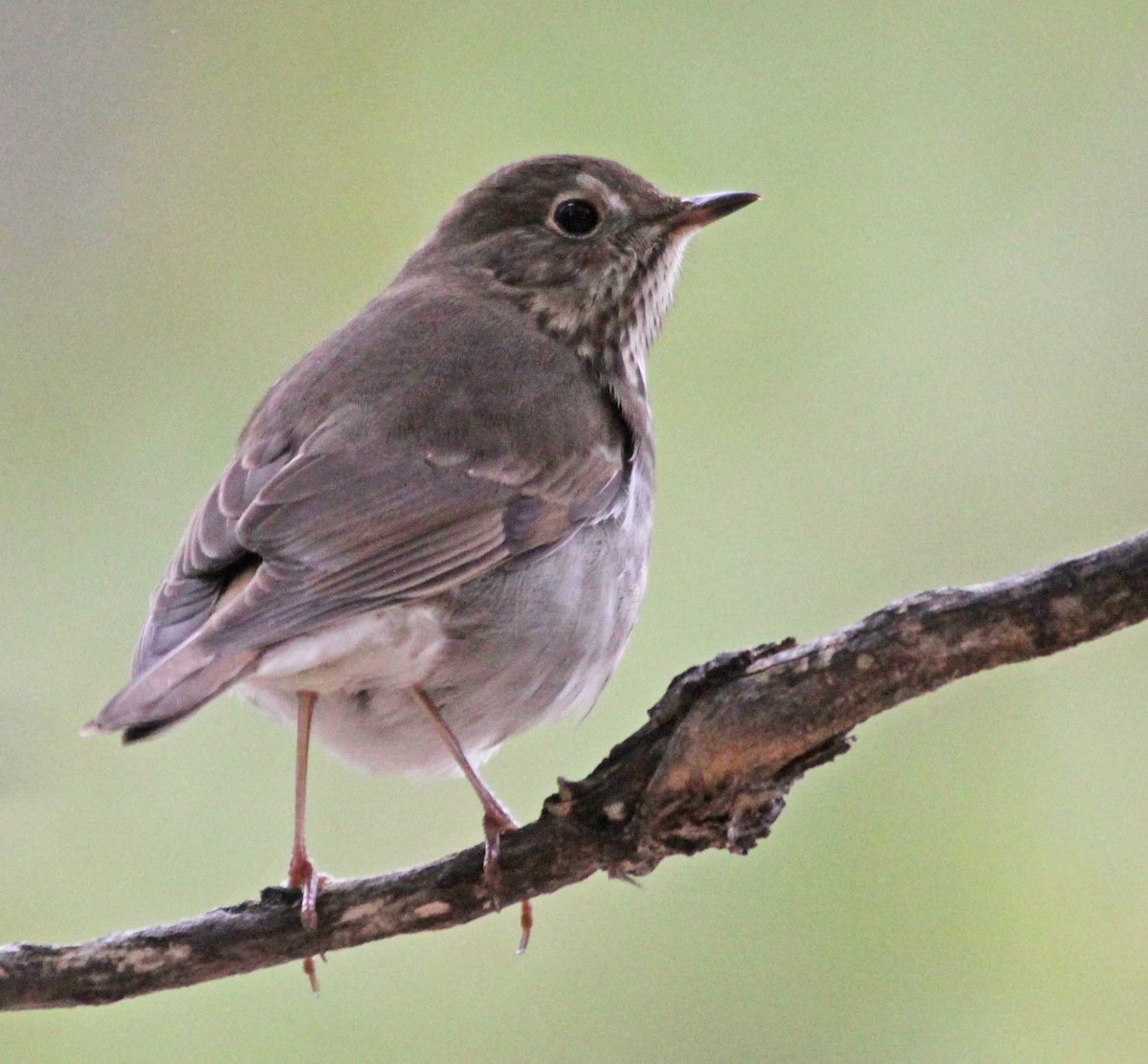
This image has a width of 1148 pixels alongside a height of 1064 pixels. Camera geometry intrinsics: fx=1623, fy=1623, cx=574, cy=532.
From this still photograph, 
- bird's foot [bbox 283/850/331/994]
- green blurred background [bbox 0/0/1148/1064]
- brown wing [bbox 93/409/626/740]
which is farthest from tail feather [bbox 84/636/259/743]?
green blurred background [bbox 0/0/1148/1064]

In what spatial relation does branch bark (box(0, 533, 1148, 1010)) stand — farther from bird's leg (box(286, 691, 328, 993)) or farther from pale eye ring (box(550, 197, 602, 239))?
pale eye ring (box(550, 197, 602, 239))

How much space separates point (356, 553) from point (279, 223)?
97.0 inches

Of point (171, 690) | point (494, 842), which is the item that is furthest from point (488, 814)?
point (171, 690)

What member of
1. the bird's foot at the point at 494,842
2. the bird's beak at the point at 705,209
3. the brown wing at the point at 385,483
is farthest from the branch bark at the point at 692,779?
the bird's beak at the point at 705,209

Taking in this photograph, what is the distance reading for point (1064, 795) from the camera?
4641 mm

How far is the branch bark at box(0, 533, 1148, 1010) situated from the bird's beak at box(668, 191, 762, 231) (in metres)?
1.87

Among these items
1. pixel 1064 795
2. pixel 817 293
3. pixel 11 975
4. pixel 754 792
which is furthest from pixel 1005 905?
pixel 11 975

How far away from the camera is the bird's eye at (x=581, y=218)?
484cm

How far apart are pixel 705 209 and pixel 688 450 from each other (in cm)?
87

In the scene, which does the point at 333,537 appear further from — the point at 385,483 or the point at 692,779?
the point at 692,779

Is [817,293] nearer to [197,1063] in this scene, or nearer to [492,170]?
[492,170]

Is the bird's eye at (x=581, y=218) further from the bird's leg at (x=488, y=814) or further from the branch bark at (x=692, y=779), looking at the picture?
the branch bark at (x=692, y=779)

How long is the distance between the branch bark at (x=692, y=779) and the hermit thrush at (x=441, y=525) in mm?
113

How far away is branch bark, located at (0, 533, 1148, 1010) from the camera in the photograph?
2.89 metres
